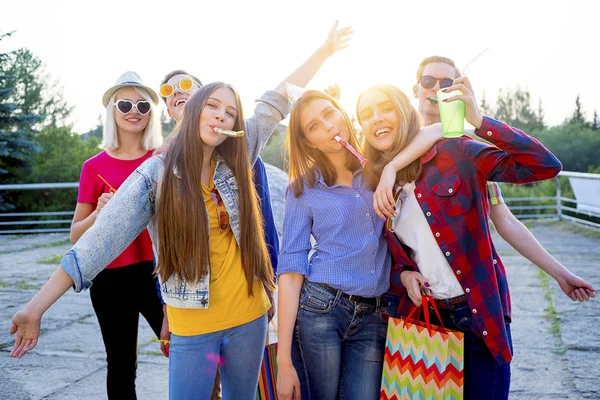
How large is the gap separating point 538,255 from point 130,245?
2.01m

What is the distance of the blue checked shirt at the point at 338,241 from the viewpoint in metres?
2.16

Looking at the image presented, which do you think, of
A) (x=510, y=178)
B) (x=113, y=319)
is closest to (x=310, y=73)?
(x=510, y=178)

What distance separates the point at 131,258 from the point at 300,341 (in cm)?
119

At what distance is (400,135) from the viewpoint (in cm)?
219

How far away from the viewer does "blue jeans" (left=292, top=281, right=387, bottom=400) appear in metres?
2.15

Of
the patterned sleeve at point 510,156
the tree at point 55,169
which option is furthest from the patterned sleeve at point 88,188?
the tree at point 55,169

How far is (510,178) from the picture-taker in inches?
76.9

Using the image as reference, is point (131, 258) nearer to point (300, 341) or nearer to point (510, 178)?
point (300, 341)

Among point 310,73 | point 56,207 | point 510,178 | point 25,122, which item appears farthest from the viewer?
point 25,122

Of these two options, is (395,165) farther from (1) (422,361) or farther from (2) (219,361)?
(2) (219,361)

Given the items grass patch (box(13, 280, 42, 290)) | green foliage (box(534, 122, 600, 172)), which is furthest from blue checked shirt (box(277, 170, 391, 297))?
green foliage (box(534, 122, 600, 172))

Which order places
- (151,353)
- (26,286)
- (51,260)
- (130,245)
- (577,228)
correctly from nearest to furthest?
(130,245)
(151,353)
(26,286)
(51,260)
(577,228)

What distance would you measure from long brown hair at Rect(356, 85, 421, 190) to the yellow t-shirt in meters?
0.65

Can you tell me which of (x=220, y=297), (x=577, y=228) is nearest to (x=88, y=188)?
(x=220, y=297)
